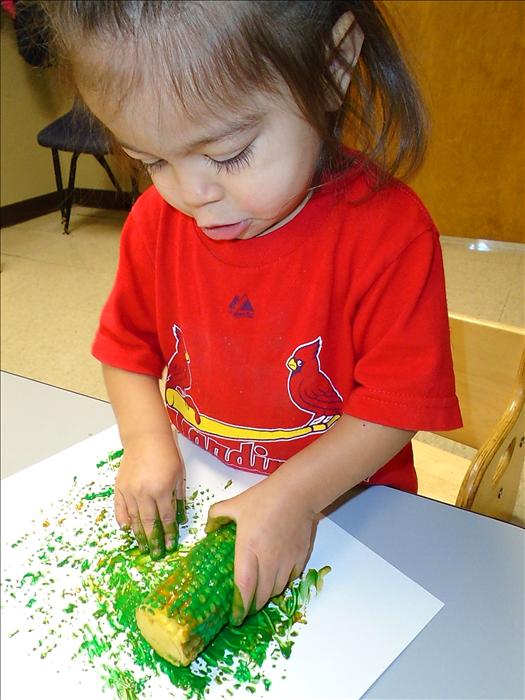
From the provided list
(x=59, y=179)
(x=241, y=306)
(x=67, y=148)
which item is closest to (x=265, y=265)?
(x=241, y=306)

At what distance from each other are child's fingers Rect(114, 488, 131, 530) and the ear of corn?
0.09m

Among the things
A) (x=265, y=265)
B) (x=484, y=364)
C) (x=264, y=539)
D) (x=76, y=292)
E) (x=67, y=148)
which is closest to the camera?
(x=264, y=539)

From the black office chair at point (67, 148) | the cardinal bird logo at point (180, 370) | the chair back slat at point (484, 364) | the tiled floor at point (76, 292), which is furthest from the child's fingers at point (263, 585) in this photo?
the black office chair at point (67, 148)

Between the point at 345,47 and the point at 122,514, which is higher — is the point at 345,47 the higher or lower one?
the higher one

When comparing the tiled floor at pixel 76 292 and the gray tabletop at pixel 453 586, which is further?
the tiled floor at pixel 76 292

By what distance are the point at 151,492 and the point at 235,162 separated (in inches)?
10.5

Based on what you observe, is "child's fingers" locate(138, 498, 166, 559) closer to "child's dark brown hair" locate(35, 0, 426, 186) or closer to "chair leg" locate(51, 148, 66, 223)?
"child's dark brown hair" locate(35, 0, 426, 186)

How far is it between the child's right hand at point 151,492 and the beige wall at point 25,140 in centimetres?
232

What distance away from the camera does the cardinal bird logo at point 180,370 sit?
0.62 metres

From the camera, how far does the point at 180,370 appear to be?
64 centimetres

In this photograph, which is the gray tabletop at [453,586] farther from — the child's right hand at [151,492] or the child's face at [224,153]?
the child's face at [224,153]

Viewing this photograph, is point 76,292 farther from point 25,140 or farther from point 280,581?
point 280,581

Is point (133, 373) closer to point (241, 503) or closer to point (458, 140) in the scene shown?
point (241, 503)

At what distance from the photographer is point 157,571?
0.48 m
